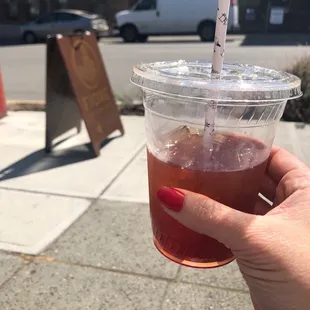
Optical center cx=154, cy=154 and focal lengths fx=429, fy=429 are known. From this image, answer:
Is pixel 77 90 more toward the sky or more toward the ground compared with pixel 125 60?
more toward the sky

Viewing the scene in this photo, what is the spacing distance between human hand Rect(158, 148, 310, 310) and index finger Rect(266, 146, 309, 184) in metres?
0.40

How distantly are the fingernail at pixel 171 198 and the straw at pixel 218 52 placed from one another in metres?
0.22

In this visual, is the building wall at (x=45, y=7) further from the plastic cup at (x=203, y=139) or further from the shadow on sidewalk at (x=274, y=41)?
the plastic cup at (x=203, y=139)

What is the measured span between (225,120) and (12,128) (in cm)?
515

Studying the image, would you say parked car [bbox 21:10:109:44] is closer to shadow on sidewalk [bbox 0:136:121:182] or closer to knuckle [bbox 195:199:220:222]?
shadow on sidewalk [bbox 0:136:121:182]

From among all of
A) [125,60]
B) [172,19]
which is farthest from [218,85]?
[172,19]

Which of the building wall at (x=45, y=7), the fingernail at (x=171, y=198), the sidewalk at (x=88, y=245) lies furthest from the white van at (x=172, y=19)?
the fingernail at (x=171, y=198)

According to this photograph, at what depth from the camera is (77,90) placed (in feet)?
16.2

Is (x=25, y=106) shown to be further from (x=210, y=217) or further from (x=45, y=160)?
(x=210, y=217)

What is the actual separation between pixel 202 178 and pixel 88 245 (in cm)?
196

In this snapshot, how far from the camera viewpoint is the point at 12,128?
6.18m

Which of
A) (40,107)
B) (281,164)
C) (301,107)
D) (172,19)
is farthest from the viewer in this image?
(172,19)

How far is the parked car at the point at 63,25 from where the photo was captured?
875 inches

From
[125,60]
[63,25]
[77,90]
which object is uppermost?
[77,90]
